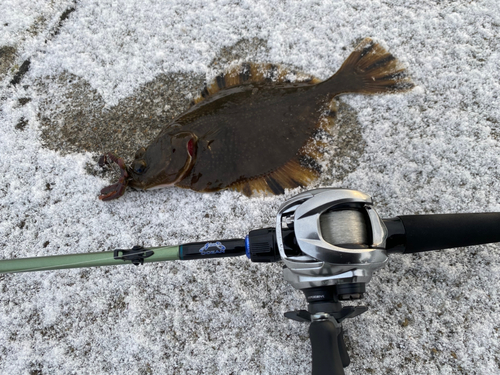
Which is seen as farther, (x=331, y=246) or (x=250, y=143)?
(x=250, y=143)

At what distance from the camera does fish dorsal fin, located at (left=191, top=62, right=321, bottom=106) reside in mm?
1995

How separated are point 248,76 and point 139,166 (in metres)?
0.89

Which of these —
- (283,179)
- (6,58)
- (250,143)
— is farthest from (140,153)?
(6,58)

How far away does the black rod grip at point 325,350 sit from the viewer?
1.07 m

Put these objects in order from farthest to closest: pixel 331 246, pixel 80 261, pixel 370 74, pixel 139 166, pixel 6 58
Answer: pixel 6 58 → pixel 370 74 → pixel 139 166 → pixel 80 261 → pixel 331 246

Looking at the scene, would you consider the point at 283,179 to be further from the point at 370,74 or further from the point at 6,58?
the point at 6,58

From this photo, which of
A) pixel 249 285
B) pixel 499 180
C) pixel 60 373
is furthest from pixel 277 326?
pixel 499 180

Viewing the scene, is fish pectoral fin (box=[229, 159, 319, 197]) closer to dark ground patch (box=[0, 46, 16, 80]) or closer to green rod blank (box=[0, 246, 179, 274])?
green rod blank (box=[0, 246, 179, 274])

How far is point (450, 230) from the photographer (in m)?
1.20

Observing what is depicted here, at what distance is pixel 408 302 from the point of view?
162cm

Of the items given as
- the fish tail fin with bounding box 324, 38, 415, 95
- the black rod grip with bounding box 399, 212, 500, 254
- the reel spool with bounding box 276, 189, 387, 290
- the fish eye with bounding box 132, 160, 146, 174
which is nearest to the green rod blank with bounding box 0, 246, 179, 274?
the reel spool with bounding box 276, 189, 387, 290

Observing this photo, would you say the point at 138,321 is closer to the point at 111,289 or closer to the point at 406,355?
the point at 111,289

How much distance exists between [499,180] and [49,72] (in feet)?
9.29

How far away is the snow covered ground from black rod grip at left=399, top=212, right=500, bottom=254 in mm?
481
